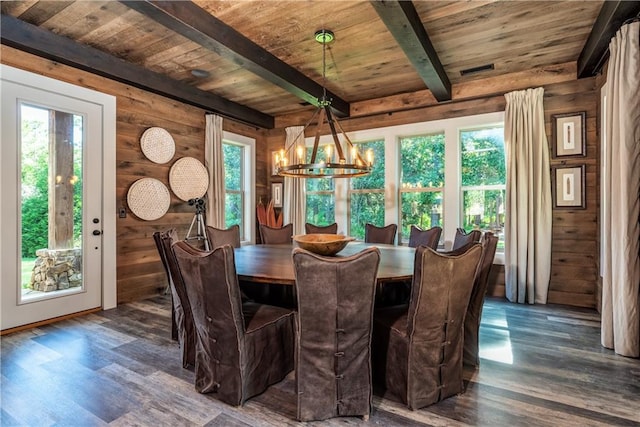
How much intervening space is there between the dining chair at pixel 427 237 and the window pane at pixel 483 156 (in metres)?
1.24

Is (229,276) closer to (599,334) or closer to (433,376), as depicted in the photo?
(433,376)

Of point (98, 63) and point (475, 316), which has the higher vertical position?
point (98, 63)

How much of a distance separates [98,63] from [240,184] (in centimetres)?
256

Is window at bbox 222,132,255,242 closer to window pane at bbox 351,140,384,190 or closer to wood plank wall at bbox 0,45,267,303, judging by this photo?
wood plank wall at bbox 0,45,267,303

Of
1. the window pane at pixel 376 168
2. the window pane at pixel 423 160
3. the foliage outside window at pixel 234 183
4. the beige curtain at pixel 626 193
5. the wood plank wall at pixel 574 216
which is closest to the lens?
the beige curtain at pixel 626 193

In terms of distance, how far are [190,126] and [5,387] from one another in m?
3.34

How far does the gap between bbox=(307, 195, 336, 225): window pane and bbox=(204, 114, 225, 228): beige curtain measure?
1.46 metres

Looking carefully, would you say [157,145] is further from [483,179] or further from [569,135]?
[569,135]

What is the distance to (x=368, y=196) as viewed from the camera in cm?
497


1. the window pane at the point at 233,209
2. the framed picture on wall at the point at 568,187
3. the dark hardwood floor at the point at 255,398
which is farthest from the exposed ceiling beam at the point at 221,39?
the framed picture on wall at the point at 568,187

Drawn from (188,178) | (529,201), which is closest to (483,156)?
(529,201)

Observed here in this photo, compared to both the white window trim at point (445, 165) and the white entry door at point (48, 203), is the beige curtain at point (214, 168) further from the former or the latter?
the white window trim at point (445, 165)

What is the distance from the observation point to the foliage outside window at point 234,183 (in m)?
5.21

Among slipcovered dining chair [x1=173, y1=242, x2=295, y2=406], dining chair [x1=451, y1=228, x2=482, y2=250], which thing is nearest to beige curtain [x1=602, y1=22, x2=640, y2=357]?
dining chair [x1=451, y1=228, x2=482, y2=250]
